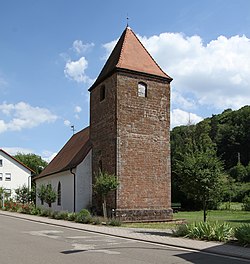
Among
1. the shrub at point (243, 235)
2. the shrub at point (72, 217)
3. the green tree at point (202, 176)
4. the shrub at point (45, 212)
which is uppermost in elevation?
the green tree at point (202, 176)

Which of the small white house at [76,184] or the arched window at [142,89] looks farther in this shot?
the small white house at [76,184]

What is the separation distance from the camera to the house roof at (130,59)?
28.1 metres

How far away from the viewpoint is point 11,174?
6506 cm

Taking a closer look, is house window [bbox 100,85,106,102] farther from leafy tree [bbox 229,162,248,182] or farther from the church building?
leafy tree [bbox 229,162,248,182]

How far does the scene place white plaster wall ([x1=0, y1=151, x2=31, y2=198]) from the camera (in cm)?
6444

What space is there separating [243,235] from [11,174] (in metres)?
56.9

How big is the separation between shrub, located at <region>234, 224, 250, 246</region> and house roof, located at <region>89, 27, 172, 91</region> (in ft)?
53.9

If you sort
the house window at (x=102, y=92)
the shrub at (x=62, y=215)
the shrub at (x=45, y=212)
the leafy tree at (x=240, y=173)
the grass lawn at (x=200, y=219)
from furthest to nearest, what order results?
the leafy tree at (x=240, y=173), the house window at (x=102, y=92), the shrub at (x=45, y=212), the shrub at (x=62, y=215), the grass lawn at (x=200, y=219)

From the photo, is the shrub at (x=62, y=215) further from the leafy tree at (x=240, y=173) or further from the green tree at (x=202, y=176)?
the leafy tree at (x=240, y=173)

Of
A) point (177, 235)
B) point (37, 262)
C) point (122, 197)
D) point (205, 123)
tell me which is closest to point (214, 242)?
point (177, 235)

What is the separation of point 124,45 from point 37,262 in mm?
22316

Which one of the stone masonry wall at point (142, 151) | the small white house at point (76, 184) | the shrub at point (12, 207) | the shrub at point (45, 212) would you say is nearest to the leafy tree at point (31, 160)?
the shrub at point (12, 207)

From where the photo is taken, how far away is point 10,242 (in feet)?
44.9

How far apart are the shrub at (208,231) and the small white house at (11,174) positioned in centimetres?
5239
